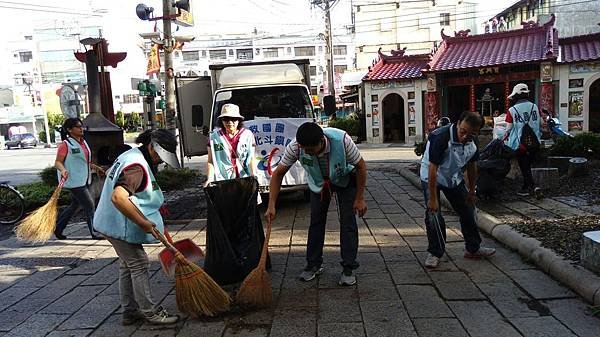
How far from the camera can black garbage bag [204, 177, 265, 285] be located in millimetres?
4168

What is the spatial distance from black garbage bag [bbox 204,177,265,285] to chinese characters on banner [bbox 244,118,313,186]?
9.26 ft

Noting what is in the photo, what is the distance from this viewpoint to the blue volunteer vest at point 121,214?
3398 millimetres

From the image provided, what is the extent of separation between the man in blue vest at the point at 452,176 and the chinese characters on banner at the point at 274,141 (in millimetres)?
2864

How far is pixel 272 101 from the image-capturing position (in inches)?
342

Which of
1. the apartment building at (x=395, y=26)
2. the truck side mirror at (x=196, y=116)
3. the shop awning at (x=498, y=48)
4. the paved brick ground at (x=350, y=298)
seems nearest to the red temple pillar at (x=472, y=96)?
the shop awning at (x=498, y=48)

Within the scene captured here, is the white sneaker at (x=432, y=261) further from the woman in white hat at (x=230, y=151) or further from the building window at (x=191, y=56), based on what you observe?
the building window at (x=191, y=56)

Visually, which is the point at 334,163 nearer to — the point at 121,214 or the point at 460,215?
the point at 460,215

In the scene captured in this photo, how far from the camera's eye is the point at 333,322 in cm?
360

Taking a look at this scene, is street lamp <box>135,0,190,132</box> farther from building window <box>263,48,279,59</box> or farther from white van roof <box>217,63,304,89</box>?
building window <box>263,48,279,59</box>

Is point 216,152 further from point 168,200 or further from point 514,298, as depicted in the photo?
point 168,200

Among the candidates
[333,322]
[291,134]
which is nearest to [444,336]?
[333,322]

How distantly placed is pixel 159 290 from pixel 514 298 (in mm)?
3074

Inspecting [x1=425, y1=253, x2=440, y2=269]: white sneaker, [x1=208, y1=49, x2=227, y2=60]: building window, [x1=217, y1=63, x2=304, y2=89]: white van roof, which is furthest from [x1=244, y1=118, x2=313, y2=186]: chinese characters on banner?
[x1=208, y1=49, x2=227, y2=60]: building window

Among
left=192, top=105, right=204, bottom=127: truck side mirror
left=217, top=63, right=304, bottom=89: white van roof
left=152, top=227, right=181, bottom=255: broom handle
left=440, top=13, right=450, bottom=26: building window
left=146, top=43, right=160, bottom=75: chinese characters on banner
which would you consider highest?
left=440, top=13, right=450, bottom=26: building window
